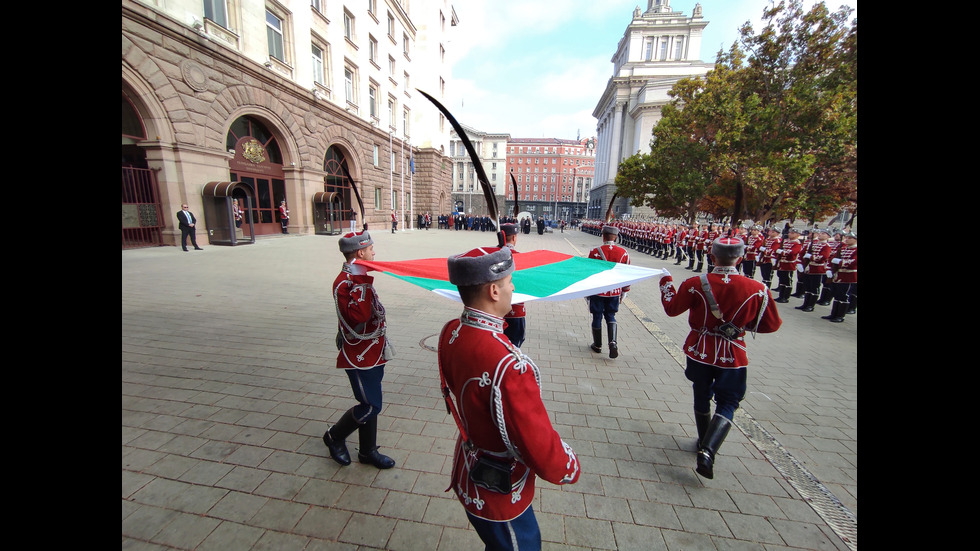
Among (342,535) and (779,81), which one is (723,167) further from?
(342,535)

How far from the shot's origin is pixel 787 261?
1051 cm

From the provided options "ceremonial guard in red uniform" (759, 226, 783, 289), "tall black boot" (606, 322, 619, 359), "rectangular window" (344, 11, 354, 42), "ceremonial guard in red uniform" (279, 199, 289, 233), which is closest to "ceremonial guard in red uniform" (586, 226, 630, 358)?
"tall black boot" (606, 322, 619, 359)

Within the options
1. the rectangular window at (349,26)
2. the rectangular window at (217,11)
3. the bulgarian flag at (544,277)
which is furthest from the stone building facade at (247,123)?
the bulgarian flag at (544,277)

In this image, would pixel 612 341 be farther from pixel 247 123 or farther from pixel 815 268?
pixel 247 123

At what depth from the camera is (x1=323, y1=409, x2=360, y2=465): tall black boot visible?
291cm

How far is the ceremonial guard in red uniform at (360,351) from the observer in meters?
2.84

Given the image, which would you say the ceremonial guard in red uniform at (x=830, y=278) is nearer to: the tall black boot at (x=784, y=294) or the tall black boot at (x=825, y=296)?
the tall black boot at (x=825, y=296)

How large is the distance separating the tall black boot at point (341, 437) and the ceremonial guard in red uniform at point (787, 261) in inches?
486

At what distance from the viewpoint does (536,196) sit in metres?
119

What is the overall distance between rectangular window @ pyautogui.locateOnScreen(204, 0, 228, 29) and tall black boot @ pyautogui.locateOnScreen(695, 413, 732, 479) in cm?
2124

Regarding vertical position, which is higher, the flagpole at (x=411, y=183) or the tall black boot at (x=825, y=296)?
the flagpole at (x=411, y=183)
